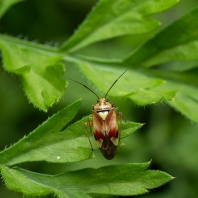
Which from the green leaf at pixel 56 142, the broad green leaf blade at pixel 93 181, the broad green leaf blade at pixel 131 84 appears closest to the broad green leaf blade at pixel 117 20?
the broad green leaf blade at pixel 131 84

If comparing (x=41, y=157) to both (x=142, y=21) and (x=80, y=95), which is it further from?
(x=80, y=95)

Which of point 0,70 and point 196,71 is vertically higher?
point 196,71

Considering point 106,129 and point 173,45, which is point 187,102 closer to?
point 173,45

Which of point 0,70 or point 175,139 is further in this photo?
point 175,139

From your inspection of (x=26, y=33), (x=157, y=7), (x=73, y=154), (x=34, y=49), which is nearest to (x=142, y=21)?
(x=157, y=7)

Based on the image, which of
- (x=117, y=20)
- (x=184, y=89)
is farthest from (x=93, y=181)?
(x=117, y=20)

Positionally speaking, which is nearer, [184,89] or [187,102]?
[187,102]

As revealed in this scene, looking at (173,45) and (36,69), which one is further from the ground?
(173,45)
